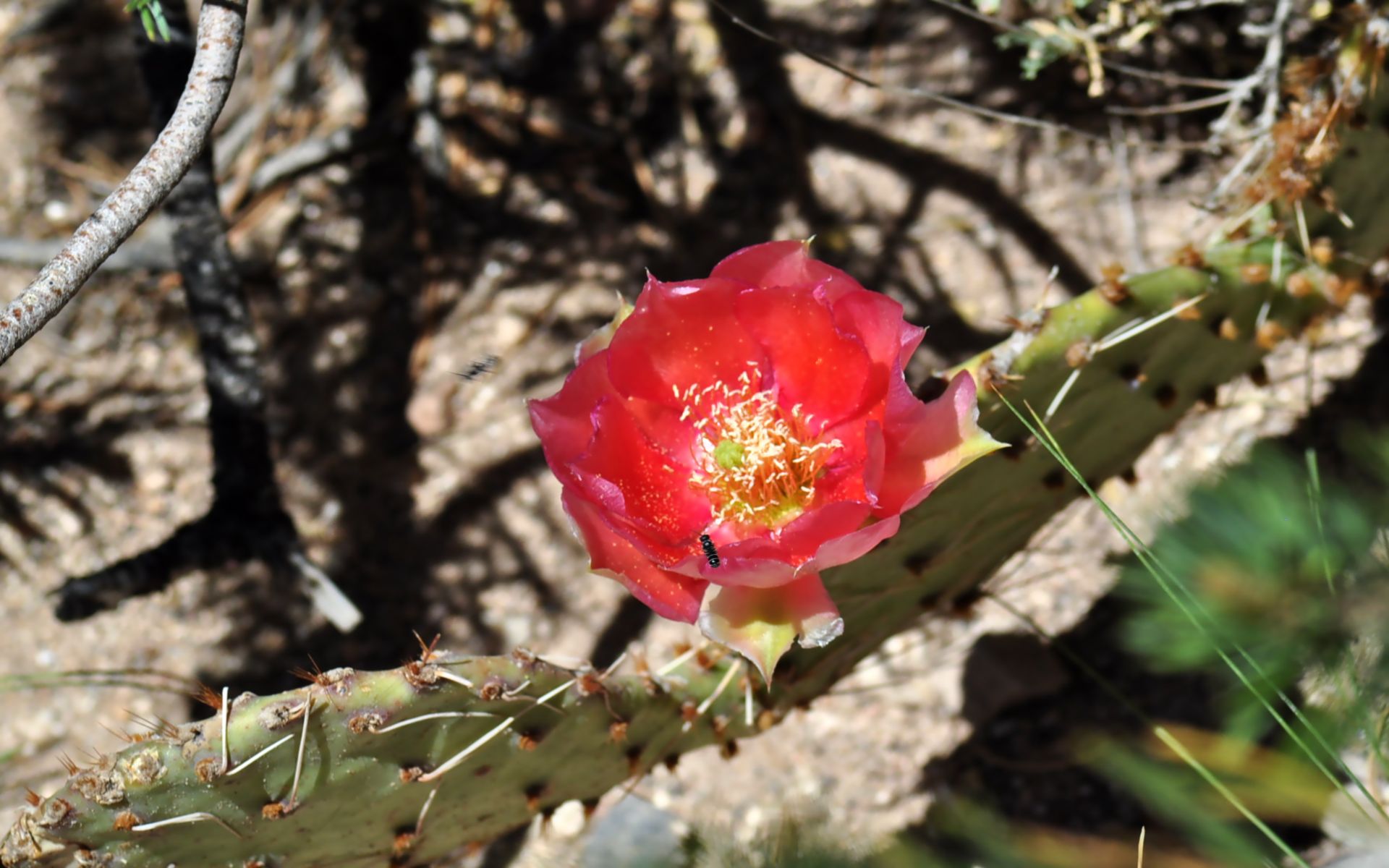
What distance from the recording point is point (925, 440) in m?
0.88

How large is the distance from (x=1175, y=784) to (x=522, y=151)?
1488 millimetres

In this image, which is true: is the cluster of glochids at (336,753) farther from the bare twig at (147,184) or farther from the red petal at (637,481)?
the bare twig at (147,184)

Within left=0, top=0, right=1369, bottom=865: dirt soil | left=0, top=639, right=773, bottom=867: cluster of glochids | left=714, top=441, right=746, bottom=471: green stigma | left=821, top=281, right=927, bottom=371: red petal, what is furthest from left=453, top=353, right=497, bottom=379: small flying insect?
left=821, top=281, right=927, bottom=371: red petal

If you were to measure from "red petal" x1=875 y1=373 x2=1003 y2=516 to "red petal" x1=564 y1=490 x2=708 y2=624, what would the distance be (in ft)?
0.54

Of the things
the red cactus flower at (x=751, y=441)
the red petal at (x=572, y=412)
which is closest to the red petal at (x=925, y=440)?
the red cactus flower at (x=751, y=441)

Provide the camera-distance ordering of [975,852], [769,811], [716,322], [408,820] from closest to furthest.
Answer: [716,322] → [408,820] → [975,852] → [769,811]

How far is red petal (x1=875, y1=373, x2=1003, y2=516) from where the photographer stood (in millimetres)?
865

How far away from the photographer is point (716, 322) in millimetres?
965

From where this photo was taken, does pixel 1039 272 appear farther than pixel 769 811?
Yes

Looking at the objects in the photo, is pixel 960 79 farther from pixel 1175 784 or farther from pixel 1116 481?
pixel 1175 784

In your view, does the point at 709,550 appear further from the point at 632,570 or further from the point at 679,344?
the point at 679,344

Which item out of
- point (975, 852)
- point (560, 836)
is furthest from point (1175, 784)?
point (560, 836)

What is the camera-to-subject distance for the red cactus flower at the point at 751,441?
87 cm

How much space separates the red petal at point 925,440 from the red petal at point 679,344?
157mm
